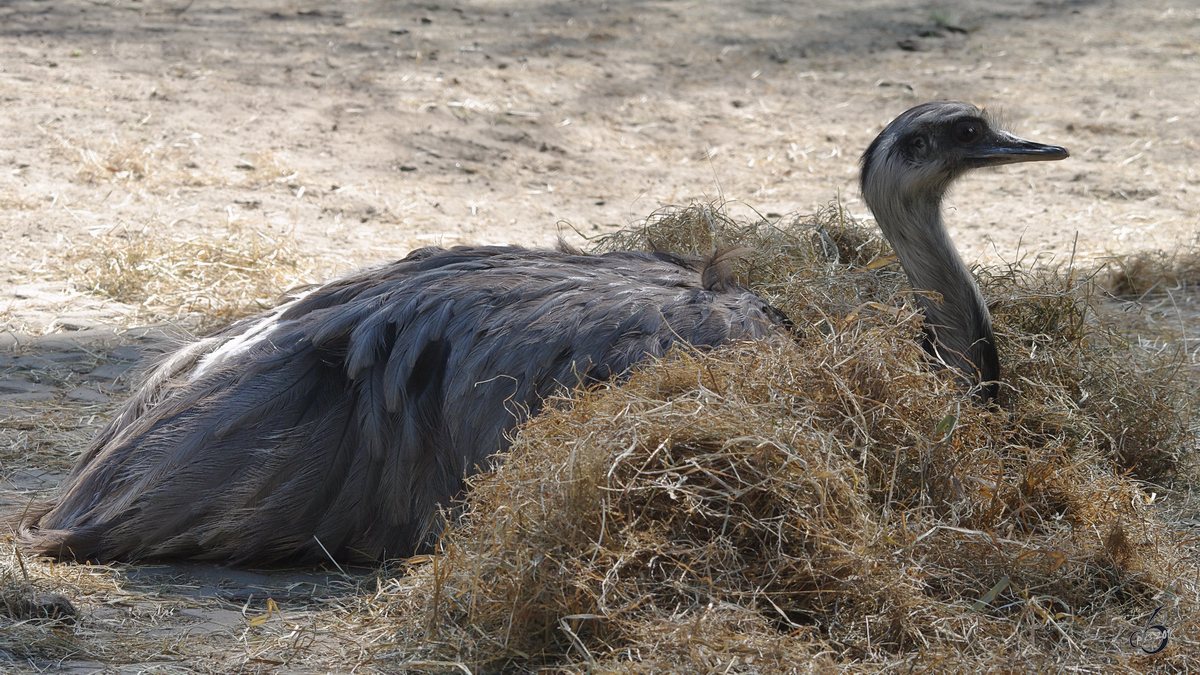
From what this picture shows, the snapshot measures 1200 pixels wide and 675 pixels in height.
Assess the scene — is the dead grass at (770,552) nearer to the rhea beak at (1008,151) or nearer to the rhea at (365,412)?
the rhea at (365,412)

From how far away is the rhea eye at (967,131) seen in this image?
4.28 metres

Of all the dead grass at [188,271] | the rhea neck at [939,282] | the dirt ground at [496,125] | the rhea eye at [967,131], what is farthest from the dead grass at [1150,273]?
the dead grass at [188,271]

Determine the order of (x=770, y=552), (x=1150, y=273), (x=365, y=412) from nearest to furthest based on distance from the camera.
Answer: (x=770, y=552), (x=365, y=412), (x=1150, y=273)

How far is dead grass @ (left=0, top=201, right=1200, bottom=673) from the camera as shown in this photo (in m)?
2.76

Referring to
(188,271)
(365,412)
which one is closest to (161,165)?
(188,271)

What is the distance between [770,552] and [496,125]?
678 cm

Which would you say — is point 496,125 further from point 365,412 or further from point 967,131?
point 365,412

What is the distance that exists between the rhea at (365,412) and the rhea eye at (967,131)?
839 mm

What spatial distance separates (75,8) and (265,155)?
3665mm

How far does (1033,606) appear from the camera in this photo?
2.93 m

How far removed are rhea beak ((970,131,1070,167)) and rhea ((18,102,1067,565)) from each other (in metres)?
0.80

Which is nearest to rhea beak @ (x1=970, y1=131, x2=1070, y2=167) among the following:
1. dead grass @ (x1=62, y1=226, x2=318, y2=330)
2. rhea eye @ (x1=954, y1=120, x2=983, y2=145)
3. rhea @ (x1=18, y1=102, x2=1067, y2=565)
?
rhea eye @ (x1=954, y1=120, x2=983, y2=145)

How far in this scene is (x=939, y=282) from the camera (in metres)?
4.09

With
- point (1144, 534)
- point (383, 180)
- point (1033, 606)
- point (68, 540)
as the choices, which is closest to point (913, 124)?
point (1144, 534)
